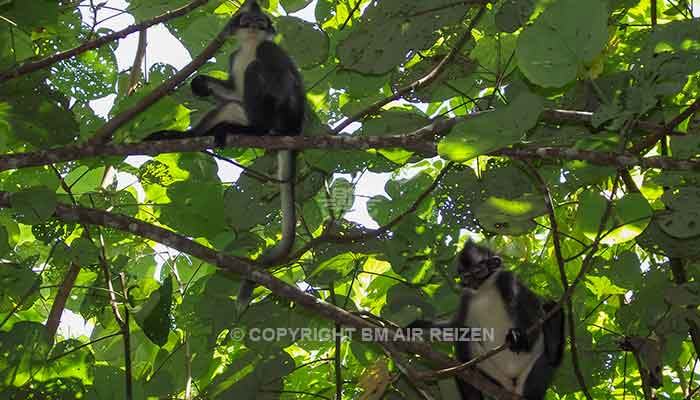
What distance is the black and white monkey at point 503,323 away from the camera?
5.11 metres

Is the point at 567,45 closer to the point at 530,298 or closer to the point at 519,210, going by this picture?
→ the point at 519,210

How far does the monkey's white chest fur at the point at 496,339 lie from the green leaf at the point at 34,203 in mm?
2747

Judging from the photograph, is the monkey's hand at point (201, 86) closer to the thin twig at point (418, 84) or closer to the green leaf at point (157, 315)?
the thin twig at point (418, 84)

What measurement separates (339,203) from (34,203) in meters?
1.78

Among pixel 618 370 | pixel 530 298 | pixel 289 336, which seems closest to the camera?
pixel 289 336

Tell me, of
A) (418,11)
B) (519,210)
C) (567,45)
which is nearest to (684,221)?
(519,210)

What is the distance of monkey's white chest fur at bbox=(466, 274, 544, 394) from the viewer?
558 cm

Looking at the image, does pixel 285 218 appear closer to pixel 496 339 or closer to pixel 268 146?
pixel 268 146

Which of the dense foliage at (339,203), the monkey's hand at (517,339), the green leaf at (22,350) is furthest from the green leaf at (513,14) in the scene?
the green leaf at (22,350)

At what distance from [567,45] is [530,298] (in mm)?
2749

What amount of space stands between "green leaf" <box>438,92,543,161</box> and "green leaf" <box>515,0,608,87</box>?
0.12m

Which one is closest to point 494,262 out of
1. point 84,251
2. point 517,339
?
point 517,339

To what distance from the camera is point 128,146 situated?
13.8 ft

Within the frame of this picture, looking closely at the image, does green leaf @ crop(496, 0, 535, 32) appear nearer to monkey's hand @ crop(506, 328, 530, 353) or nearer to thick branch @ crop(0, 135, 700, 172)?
thick branch @ crop(0, 135, 700, 172)
